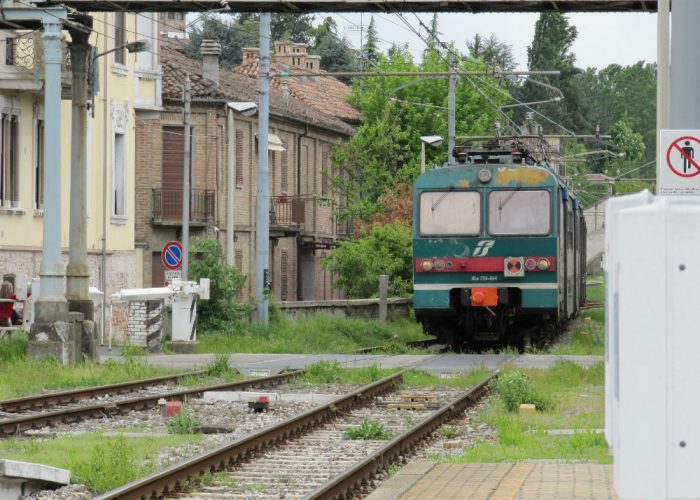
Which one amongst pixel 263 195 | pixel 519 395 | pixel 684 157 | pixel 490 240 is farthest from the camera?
pixel 263 195

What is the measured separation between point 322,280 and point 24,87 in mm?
30714

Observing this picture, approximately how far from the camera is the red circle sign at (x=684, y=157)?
11.0m

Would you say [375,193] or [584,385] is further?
[375,193]

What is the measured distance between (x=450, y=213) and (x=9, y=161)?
10.4 meters

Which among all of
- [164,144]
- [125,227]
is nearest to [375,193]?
[164,144]

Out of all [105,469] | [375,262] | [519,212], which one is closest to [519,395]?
[105,469]

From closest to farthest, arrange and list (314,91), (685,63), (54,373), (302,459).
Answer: (685,63), (302,459), (54,373), (314,91)

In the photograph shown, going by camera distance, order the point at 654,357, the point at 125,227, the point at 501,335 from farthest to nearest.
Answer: the point at 125,227 → the point at 501,335 → the point at 654,357

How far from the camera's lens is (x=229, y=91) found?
2003 inches

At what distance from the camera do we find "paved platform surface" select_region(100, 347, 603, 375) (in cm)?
2367

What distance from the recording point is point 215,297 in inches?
1271

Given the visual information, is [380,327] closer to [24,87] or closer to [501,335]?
[501,335]

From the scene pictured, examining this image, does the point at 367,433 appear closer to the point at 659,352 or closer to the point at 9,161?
the point at 659,352

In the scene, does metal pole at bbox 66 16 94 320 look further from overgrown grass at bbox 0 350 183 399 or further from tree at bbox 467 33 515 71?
tree at bbox 467 33 515 71
